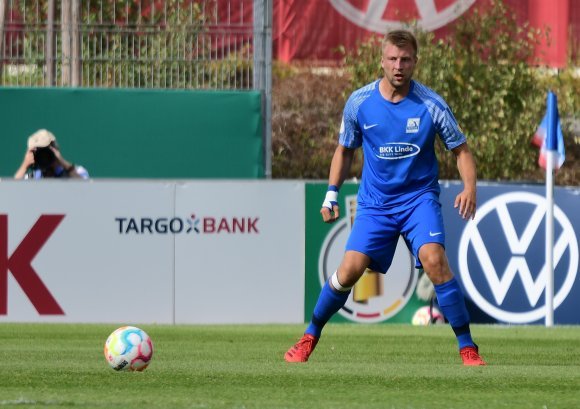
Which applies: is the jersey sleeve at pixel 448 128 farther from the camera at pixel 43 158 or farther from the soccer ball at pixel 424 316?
the camera at pixel 43 158

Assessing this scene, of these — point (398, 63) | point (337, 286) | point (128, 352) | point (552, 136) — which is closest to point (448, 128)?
point (398, 63)

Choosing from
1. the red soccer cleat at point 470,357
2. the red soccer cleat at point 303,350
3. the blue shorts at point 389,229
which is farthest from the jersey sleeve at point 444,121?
the red soccer cleat at point 303,350

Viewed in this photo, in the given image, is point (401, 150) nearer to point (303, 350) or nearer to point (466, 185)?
point (466, 185)

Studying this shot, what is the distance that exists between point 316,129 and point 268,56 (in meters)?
5.53

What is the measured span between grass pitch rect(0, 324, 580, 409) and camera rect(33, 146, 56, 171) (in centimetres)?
301

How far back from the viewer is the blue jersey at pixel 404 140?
9.22m

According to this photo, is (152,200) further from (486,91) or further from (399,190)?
(486,91)

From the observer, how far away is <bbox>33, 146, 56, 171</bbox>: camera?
51.7 feet

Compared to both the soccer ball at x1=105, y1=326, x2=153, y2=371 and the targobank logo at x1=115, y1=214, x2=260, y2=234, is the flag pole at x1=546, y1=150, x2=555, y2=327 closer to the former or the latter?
the targobank logo at x1=115, y1=214, x2=260, y2=234

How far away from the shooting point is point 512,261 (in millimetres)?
15086

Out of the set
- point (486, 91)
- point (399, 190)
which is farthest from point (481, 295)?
point (486, 91)

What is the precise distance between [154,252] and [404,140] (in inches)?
233

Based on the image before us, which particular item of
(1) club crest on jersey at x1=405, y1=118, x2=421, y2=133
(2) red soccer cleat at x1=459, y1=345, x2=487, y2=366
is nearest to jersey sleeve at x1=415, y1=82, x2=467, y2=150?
(1) club crest on jersey at x1=405, y1=118, x2=421, y2=133

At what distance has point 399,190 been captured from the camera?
30.4 feet
